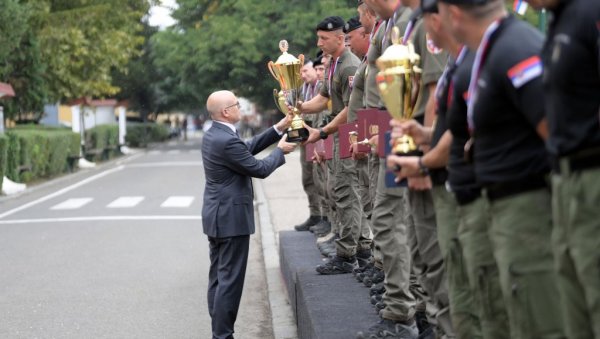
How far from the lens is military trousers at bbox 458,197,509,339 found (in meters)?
3.63

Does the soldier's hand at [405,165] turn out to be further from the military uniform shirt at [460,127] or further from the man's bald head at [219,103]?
the man's bald head at [219,103]

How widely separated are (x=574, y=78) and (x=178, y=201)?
59.6 ft

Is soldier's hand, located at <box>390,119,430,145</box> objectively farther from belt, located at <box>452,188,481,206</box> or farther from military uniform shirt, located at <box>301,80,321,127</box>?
military uniform shirt, located at <box>301,80,321,127</box>

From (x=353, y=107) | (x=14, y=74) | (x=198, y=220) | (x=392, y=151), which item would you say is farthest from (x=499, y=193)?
(x=14, y=74)

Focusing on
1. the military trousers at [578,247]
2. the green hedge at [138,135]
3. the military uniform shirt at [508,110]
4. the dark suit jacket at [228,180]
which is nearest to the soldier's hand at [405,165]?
the military uniform shirt at [508,110]

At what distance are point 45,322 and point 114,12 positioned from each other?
29.8m

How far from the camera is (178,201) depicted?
2072 cm

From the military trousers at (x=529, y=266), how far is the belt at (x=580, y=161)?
355 mm

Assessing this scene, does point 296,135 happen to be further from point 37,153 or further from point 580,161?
point 37,153

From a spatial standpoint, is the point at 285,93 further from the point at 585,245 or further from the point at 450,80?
the point at 585,245

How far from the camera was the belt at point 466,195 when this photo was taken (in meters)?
3.72

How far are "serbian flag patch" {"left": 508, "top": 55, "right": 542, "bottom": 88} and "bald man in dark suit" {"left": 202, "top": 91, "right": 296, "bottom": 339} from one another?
4.28 m

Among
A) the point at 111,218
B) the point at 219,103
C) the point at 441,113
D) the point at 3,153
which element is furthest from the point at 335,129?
the point at 3,153

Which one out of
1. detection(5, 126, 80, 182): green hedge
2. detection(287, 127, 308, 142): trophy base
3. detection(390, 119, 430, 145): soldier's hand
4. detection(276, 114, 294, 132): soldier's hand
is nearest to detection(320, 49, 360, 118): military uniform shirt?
detection(276, 114, 294, 132): soldier's hand
